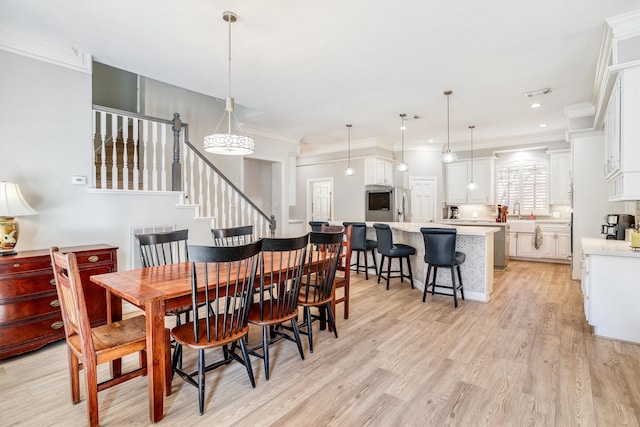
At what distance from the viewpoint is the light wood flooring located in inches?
75.2

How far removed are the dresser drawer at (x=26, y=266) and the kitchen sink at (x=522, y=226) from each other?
7.83 m

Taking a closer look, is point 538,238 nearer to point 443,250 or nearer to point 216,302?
point 443,250

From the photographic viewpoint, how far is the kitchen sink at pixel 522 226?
6.87 m

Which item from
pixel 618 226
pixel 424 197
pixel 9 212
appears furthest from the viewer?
pixel 424 197

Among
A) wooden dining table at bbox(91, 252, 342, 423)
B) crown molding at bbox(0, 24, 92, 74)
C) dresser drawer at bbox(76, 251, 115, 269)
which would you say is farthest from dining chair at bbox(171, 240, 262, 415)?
crown molding at bbox(0, 24, 92, 74)

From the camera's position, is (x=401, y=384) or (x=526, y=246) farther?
(x=526, y=246)

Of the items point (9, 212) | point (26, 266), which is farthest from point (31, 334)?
point (9, 212)

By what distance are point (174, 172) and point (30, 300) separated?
189 cm

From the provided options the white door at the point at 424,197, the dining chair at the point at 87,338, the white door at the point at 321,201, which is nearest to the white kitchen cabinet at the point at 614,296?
the dining chair at the point at 87,338

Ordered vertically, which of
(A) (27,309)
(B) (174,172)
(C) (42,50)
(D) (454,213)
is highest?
(C) (42,50)

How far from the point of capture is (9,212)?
263cm

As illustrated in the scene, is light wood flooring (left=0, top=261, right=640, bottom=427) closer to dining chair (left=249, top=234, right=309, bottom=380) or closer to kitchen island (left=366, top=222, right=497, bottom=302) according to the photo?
dining chair (left=249, top=234, right=309, bottom=380)

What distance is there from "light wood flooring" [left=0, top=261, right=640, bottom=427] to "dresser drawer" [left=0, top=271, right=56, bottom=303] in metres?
0.52

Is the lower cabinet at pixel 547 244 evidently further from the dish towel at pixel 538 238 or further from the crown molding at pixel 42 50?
the crown molding at pixel 42 50
